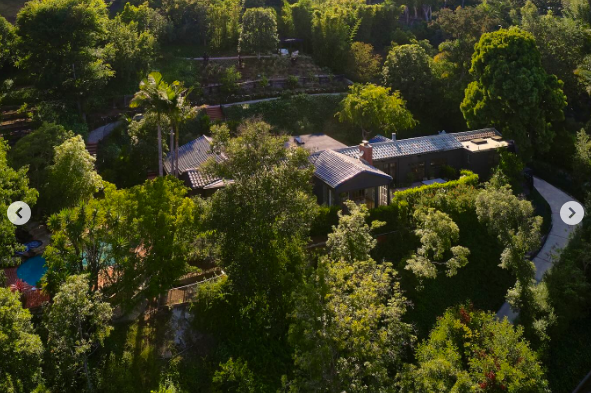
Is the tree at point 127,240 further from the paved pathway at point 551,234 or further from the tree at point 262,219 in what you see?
the paved pathway at point 551,234

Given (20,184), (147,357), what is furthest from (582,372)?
(20,184)

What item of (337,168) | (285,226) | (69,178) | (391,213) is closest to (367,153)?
(337,168)

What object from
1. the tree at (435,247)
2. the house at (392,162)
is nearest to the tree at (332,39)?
the house at (392,162)

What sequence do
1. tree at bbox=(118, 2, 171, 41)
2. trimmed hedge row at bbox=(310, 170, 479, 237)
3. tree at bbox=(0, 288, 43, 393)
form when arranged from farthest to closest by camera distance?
1. tree at bbox=(118, 2, 171, 41)
2. trimmed hedge row at bbox=(310, 170, 479, 237)
3. tree at bbox=(0, 288, 43, 393)

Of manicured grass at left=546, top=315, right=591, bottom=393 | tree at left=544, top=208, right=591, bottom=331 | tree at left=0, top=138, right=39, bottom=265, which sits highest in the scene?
tree at left=0, top=138, right=39, bottom=265

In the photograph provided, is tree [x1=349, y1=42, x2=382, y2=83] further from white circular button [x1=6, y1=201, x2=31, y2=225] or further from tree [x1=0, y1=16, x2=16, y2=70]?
white circular button [x1=6, y1=201, x2=31, y2=225]

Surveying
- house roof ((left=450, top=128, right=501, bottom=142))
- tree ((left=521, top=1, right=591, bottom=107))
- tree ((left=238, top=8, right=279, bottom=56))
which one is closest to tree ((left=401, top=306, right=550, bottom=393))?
house roof ((left=450, top=128, right=501, bottom=142))
